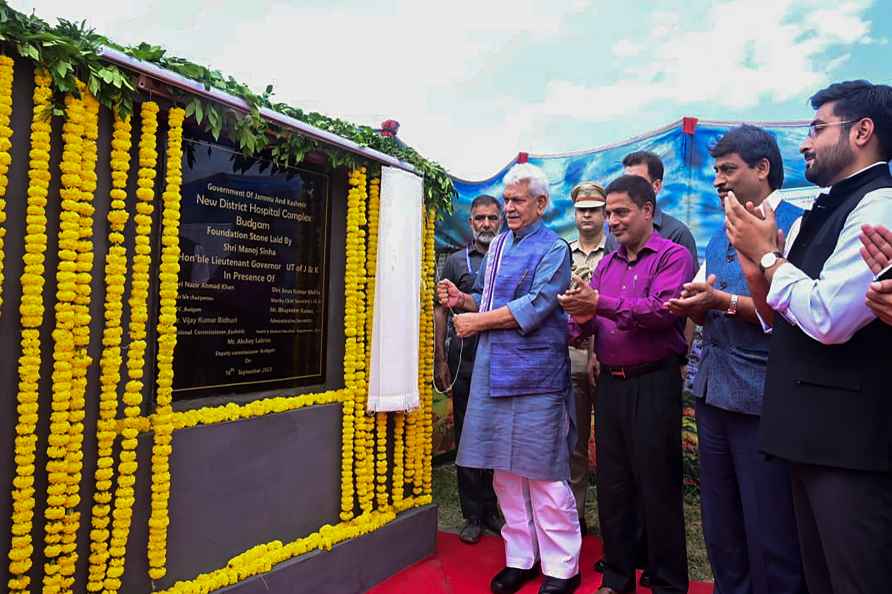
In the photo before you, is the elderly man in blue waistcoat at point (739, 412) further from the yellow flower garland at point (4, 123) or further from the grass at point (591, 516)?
the yellow flower garland at point (4, 123)

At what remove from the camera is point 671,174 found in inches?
206

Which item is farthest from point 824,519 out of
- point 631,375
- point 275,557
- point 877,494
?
point 275,557

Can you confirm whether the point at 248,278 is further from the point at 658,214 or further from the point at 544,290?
the point at 658,214

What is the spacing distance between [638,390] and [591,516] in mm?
2118

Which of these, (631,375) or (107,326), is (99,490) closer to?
(107,326)

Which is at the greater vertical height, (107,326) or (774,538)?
(107,326)

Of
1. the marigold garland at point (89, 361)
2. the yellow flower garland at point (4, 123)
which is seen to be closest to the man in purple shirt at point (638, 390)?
the marigold garland at point (89, 361)

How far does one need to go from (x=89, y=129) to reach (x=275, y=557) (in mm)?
2089

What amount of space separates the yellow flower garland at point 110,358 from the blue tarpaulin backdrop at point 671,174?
146 inches

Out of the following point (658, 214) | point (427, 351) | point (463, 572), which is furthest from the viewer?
point (658, 214)

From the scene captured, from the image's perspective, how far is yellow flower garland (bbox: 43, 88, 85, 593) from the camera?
219 cm

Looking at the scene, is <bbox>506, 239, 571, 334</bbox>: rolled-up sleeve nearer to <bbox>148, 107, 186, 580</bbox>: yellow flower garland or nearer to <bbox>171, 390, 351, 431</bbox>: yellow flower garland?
Result: <bbox>171, 390, 351, 431</bbox>: yellow flower garland

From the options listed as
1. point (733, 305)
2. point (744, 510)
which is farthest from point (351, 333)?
point (744, 510)

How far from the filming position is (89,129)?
228 cm
